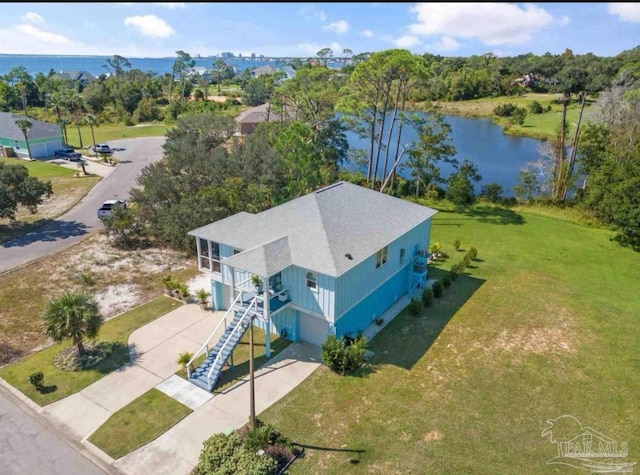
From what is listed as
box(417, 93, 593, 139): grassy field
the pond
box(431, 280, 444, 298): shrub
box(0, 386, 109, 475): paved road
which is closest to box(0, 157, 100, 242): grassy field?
box(0, 386, 109, 475): paved road

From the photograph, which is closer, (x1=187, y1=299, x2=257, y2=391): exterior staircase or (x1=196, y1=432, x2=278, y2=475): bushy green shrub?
(x1=196, y1=432, x2=278, y2=475): bushy green shrub

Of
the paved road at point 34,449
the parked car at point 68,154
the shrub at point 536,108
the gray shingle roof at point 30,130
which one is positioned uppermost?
the shrub at point 536,108

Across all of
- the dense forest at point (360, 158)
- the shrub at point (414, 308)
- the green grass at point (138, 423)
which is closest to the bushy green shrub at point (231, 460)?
the green grass at point (138, 423)

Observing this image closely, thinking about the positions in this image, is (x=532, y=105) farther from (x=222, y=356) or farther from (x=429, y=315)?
(x=222, y=356)

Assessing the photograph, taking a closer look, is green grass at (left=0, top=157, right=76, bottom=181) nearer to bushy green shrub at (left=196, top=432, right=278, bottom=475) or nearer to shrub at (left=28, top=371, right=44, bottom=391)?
shrub at (left=28, top=371, right=44, bottom=391)

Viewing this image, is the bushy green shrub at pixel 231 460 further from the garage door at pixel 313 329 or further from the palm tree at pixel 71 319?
the palm tree at pixel 71 319

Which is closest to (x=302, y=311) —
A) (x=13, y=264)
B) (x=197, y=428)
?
(x=197, y=428)
